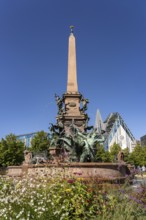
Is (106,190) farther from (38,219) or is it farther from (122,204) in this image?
(38,219)

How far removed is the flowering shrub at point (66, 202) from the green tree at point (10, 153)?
35990 mm

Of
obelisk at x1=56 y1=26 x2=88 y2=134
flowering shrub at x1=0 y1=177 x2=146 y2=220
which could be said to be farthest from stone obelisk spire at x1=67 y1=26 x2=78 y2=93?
flowering shrub at x1=0 y1=177 x2=146 y2=220

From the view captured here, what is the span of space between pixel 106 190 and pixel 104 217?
1.26 m

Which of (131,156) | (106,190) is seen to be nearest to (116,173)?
(106,190)

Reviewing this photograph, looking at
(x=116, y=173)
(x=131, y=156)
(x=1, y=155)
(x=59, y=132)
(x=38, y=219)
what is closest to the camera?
(x=38, y=219)

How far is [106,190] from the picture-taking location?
6.34 m

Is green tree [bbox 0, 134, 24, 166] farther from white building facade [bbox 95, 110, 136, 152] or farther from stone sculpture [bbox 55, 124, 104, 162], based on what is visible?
white building facade [bbox 95, 110, 136, 152]

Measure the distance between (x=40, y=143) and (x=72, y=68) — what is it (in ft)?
60.0

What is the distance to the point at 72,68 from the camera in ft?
84.4

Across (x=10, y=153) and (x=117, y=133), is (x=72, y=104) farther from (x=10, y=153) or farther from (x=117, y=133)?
(x=117, y=133)

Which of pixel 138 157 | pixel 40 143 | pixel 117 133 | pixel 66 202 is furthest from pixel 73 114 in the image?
pixel 117 133

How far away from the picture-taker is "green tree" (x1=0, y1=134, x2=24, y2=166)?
40312 mm

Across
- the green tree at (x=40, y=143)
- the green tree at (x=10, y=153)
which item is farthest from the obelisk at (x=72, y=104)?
the green tree at (x=10, y=153)

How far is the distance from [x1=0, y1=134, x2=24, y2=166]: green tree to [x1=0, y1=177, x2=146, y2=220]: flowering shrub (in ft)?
118
